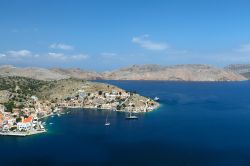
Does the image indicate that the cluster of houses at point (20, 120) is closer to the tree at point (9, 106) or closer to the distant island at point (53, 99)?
the distant island at point (53, 99)

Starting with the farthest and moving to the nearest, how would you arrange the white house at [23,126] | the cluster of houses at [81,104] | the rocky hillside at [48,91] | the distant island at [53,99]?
the rocky hillside at [48,91]
the distant island at [53,99]
the cluster of houses at [81,104]
the white house at [23,126]

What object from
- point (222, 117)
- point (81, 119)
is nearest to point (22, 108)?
point (81, 119)

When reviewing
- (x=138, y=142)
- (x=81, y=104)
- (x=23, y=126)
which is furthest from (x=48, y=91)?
(x=138, y=142)

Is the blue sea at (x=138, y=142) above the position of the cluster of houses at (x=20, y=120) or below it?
below

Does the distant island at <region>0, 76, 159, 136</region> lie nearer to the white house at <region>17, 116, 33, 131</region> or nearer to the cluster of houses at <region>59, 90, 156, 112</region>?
the cluster of houses at <region>59, 90, 156, 112</region>

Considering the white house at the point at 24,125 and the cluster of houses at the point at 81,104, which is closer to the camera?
the white house at the point at 24,125

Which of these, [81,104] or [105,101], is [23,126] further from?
[105,101]

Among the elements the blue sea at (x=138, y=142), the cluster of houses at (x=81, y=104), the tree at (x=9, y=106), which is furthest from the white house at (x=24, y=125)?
the tree at (x=9, y=106)
